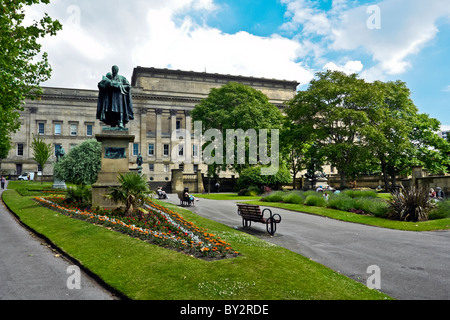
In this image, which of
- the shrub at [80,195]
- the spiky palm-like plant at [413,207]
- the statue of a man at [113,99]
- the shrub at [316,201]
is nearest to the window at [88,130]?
the shrub at [80,195]

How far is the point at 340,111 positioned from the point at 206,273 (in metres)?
29.9

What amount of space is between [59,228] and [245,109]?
3162cm

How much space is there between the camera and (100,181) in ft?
43.4

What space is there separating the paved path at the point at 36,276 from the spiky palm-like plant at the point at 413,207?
1463 cm

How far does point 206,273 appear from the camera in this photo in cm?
620

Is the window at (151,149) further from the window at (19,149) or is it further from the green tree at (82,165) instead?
the green tree at (82,165)

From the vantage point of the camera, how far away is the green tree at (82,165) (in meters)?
19.4

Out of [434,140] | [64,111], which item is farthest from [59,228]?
[64,111]

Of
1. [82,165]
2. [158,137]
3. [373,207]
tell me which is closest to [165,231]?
[82,165]

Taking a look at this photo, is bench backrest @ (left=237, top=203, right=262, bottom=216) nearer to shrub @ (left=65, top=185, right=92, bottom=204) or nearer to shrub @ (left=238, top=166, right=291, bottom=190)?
shrub @ (left=65, top=185, right=92, bottom=204)

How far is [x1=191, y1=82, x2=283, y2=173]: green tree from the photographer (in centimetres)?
3984

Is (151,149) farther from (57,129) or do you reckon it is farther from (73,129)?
(57,129)

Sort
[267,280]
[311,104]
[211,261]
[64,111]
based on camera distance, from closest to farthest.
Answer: [267,280] → [211,261] → [311,104] → [64,111]
